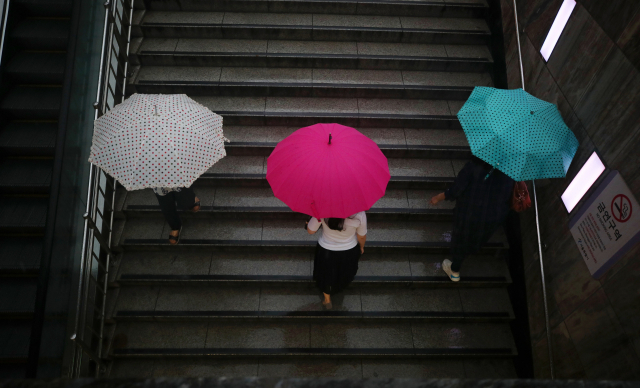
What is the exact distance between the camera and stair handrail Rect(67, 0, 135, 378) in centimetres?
392

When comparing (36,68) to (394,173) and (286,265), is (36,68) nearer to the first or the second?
(286,265)

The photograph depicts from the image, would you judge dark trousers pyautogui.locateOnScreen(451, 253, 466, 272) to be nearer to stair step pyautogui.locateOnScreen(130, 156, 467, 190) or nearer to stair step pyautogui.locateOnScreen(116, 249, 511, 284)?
stair step pyautogui.locateOnScreen(116, 249, 511, 284)

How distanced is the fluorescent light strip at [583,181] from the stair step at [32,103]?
6.10 meters

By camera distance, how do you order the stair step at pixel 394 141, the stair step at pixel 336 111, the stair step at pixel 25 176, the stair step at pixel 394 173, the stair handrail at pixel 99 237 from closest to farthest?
the stair handrail at pixel 99 237, the stair step at pixel 25 176, the stair step at pixel 394 173, the stair step at pixel 394 141, the stair step at pixel 336 111

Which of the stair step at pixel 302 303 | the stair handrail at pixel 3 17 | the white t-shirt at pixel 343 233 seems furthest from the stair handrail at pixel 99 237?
the white t-shirt at pixel 343 233

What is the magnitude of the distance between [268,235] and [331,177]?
218 centimetres

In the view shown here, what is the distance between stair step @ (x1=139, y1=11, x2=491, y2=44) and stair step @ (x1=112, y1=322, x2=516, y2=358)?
4.39m

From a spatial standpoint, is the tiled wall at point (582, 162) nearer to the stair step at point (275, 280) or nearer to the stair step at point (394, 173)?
the stair step at point (275, 280)

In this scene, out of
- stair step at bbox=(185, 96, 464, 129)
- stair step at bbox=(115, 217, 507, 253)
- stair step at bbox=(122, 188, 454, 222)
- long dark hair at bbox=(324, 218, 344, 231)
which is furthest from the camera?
stair step at bbox=(185, 96, 464, 129)

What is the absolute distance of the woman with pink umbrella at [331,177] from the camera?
3107 millimetres

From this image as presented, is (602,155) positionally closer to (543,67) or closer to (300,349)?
(543,67)

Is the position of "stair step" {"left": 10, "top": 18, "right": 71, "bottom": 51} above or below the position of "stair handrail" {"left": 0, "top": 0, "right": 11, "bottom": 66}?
below

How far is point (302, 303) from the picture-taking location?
472 cm

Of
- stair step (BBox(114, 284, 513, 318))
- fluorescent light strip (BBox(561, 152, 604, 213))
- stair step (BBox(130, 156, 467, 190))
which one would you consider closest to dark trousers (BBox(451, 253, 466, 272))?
stair step (BBox(114, 284, 513, 318))
